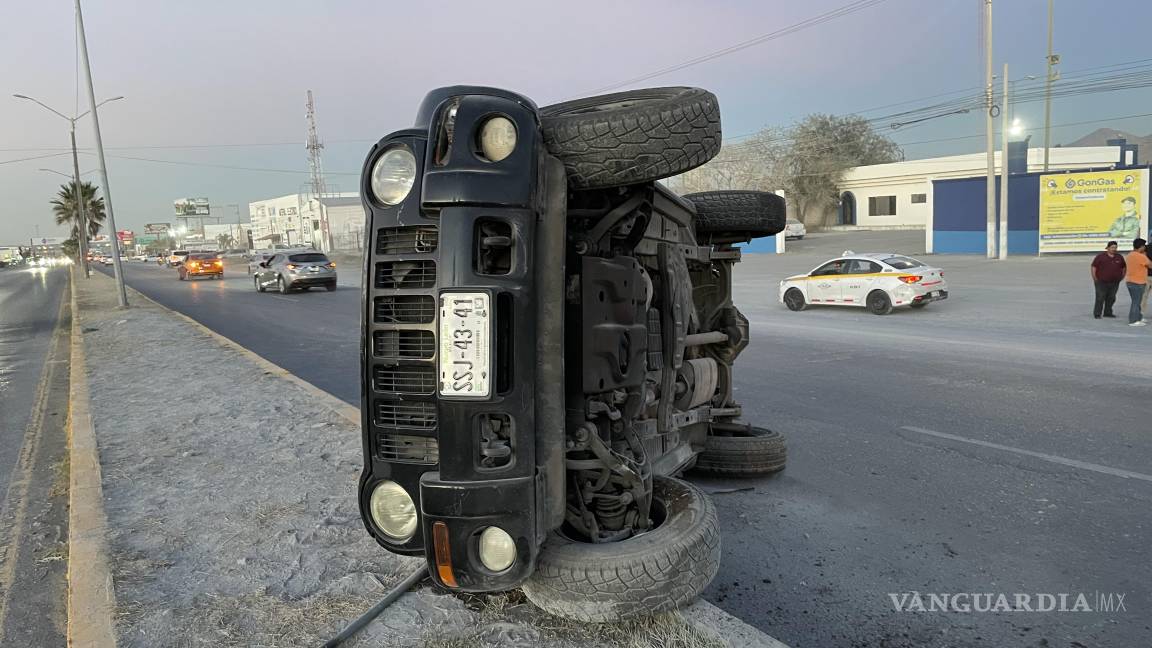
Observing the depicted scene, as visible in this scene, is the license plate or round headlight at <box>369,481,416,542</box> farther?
round headlight at <box>369,481,416,542</box>

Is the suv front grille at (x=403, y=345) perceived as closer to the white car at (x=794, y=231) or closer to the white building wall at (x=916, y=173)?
the white car at (x=794, y=231)

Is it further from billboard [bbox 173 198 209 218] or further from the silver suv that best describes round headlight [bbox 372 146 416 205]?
billboard [bbox 173 198 209 218]

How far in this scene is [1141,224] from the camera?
77.7ft

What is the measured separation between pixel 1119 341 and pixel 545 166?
37.5 feet

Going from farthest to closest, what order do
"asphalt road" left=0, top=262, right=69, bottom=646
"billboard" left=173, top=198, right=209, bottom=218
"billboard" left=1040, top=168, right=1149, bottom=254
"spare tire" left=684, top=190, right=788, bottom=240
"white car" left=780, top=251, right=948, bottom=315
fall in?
"billboard" left=173, top=198, right=209, bottom=218 < "billboard" left=1040, top=168, right=1149, bottom=254 < "white car" left=780, top=251, right=948, bottom=315 < "spare tire" left=684, top=190, right=788, bottom=240 < "asphalt road" left=0, top=262, right=69, bottom=646

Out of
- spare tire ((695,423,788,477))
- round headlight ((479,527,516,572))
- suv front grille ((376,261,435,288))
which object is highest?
suv front grille ((376,261,435,288))

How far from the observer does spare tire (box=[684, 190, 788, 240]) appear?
4359 millimetres

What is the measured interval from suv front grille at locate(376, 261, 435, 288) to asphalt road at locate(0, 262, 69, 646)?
235cm

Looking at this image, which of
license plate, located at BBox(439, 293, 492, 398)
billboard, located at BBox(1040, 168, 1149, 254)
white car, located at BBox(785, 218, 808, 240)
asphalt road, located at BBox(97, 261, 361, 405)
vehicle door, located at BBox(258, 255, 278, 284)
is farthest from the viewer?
white car, located at BBox(785, 218, 808, 240)

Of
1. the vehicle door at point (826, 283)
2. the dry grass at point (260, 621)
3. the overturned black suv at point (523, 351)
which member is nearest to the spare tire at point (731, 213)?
the overturned black suv at point (523, 351)

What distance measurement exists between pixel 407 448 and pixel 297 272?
2342cm

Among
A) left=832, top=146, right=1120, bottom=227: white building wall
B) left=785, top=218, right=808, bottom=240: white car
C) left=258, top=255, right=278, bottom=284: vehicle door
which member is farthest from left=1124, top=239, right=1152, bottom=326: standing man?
left=832, top=146, right=1120, bottom=227: white building wall

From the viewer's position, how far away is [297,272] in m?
24.0

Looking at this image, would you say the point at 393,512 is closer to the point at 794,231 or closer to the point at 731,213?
the point at 731,213
